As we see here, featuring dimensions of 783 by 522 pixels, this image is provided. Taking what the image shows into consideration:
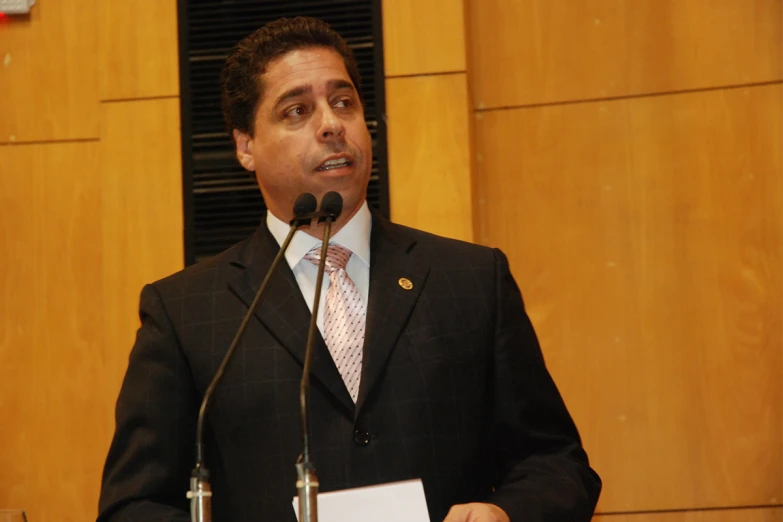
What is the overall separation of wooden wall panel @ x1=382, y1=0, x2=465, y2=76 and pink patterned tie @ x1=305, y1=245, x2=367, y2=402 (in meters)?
1.28

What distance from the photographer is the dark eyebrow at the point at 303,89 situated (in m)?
2.38

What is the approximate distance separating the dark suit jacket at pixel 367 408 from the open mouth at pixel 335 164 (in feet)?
0.74

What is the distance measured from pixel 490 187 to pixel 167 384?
165 cm

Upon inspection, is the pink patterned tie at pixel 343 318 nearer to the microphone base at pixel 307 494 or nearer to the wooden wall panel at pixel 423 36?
the microphone base at pixel 307 494

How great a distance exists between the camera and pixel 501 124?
357 centimetres

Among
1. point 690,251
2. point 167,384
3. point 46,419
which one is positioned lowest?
point 46,419

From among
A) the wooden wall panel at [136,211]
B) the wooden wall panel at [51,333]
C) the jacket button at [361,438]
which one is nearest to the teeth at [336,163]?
the jacket button at [361,438]

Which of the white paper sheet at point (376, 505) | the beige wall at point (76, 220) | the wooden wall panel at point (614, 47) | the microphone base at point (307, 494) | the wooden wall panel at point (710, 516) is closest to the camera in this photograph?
the microphone base at point (307, 494)

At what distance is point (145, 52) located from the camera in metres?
3.58

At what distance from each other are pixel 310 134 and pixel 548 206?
1.37 metres

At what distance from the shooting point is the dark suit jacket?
2086 millimetres

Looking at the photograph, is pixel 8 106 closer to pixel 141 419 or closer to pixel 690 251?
pixel 141 419

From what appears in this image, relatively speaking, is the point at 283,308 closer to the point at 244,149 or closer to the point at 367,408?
the point at 367,408

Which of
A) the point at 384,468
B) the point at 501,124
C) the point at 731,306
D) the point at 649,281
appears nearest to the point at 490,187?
the point at 501,124
